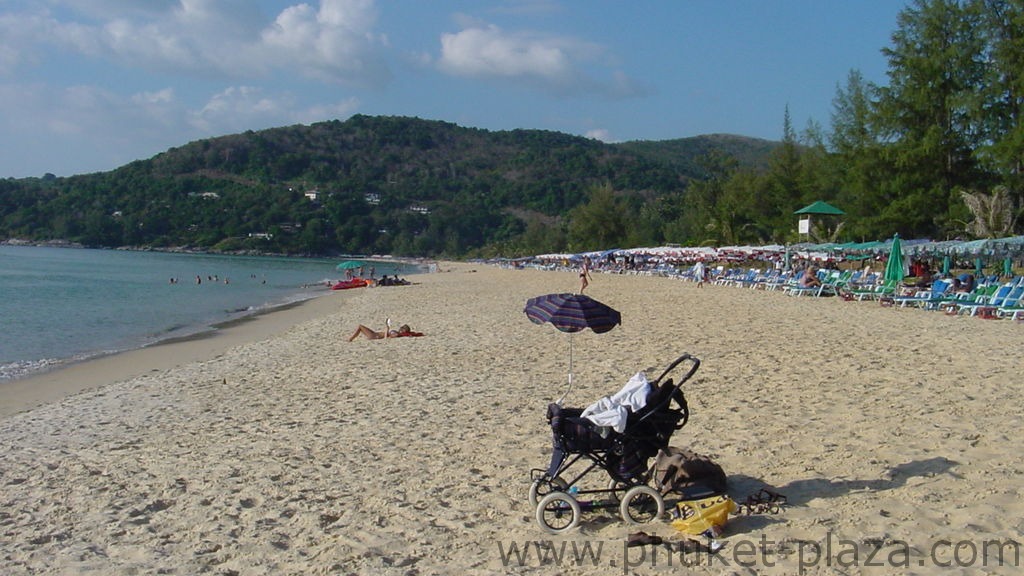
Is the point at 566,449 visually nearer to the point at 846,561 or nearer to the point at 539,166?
the point at 846,561

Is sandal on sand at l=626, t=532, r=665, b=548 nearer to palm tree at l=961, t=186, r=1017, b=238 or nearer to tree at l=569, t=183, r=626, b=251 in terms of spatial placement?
palm tree at l=961, t=186, r=1017, b=238

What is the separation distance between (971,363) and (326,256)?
127594 millimetres

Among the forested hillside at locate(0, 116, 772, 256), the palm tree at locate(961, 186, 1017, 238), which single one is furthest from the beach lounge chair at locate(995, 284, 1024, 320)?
the forested hillside at locate(0, 116, 772, 256)

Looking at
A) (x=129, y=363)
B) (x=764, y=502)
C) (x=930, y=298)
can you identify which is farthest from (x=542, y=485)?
(x=930, y=298)

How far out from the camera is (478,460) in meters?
5.51

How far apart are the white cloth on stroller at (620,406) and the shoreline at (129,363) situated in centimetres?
739

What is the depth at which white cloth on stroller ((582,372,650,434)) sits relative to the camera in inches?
165

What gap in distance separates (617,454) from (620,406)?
296mm

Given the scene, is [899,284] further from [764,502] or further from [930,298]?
[764,502]

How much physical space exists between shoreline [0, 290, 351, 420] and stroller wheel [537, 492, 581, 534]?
23.5 feet

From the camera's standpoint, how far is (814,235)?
36.3m

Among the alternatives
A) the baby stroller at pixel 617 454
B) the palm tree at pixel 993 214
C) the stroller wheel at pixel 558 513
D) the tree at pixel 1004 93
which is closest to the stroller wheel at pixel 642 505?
the baby stroller at pixel 617 454

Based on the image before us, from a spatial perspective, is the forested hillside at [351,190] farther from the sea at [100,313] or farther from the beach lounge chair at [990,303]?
the beach lounge chair at [990,303]

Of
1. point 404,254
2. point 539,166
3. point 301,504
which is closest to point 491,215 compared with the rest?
point 404,254
